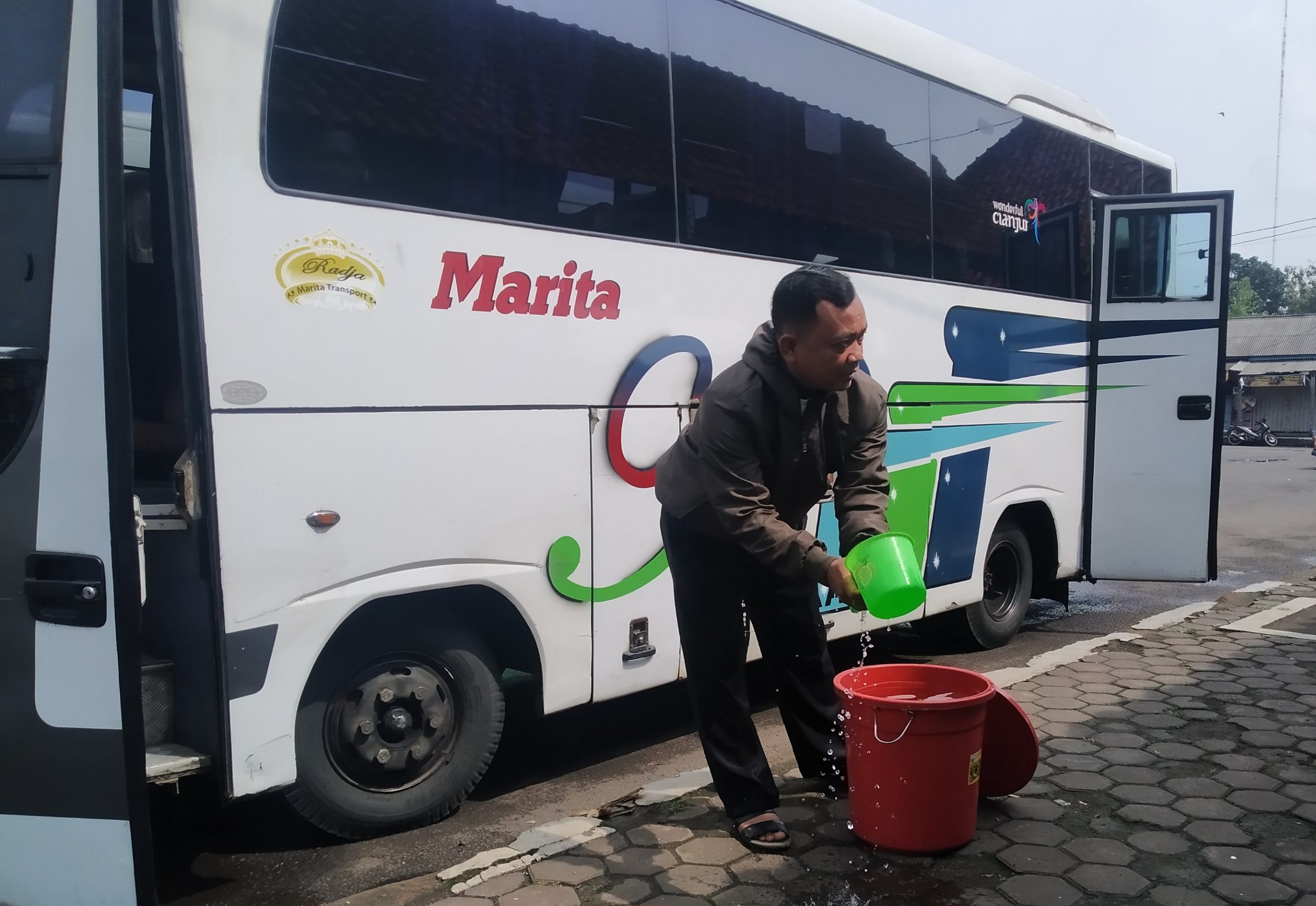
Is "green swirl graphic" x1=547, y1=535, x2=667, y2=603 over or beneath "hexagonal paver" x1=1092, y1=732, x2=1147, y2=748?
over

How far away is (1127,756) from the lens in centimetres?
430

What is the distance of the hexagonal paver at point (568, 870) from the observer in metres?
3.24

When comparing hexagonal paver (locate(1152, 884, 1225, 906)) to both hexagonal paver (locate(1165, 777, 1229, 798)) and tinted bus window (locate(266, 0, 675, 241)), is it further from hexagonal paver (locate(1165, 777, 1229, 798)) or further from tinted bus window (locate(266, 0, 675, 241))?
tinted bus window (locate(266, 0, 675, 241))

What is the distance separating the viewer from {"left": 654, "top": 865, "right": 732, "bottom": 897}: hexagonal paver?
124 inches

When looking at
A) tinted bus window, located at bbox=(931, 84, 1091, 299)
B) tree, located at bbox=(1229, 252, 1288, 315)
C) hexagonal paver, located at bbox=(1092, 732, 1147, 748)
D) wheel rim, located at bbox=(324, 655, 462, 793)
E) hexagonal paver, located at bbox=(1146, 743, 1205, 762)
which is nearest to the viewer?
wheel rim, located at bbox=(324, 655, 462, 793)

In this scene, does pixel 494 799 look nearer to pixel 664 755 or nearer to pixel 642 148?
pixel 664 755

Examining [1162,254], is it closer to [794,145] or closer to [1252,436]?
[794,145]

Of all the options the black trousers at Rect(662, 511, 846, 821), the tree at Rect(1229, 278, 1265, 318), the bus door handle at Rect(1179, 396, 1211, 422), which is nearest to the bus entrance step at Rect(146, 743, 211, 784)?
the black trousers at Rect(662, 511, 846, 821)

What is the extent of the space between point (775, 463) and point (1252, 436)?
41959 millimetres

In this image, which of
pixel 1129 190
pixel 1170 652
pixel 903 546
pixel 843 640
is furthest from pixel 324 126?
pixel 1129 190

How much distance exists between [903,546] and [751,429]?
620 mm

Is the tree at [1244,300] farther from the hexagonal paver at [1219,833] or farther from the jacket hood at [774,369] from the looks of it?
the jacket hood at [774,369]

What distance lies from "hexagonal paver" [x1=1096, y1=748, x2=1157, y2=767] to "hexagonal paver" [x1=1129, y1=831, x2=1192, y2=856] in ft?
2.34

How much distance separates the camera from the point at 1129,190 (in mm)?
7621
